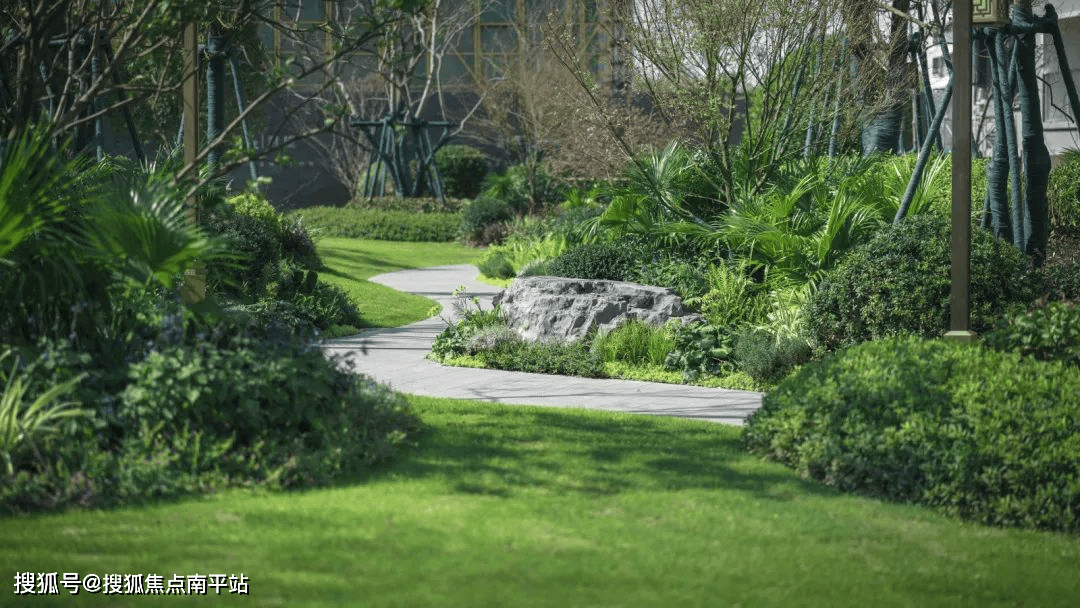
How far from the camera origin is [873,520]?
5.80 m

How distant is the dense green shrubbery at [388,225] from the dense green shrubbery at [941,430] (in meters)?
20.0

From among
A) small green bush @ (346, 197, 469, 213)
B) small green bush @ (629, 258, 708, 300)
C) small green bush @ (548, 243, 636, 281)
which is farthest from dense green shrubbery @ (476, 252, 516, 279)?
small green bush @ (346, 197, 469, 213)

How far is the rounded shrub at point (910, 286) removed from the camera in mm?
9398

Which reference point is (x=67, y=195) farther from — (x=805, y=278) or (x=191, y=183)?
(x=805, y=278)

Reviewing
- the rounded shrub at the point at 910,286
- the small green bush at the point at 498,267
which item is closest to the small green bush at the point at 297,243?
the small green bush at the point at 498,267

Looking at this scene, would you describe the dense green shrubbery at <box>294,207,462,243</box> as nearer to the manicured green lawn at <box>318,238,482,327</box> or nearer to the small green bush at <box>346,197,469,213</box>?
the manicured green lawn at <box>318,238,482,327</box>

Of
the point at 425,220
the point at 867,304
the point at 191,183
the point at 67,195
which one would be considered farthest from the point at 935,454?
the point at 425,220

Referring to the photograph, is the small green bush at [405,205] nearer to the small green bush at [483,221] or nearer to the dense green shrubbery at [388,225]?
the dense green shrubbery at [388,225]

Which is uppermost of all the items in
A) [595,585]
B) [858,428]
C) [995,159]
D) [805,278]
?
[995,159]

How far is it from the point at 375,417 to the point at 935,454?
302cm

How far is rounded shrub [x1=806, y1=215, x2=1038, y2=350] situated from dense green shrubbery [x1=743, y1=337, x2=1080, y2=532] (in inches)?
82.8

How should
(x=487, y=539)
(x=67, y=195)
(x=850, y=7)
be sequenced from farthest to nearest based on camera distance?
(x=850, y=7), (x=67, y=195), (x=487, y=539)

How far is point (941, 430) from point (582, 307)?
214 inches

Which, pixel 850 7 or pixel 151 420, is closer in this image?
pixel 151 420
